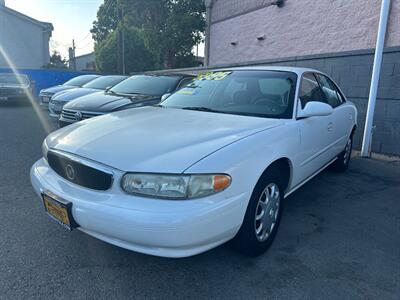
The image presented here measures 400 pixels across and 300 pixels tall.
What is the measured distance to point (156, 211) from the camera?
1.81 metres

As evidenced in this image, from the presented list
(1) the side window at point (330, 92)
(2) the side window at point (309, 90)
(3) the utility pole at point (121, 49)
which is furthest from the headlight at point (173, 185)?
(3) the utility pole at point (121, 49)

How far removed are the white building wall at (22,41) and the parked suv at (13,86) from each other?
12.5 metres

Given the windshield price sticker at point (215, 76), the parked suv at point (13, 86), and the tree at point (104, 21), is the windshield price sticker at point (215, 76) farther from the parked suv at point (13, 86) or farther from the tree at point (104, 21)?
the tree at point (104, 21)

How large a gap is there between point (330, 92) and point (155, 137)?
9.23ft

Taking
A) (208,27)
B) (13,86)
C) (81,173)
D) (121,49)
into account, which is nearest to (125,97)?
(81,173)

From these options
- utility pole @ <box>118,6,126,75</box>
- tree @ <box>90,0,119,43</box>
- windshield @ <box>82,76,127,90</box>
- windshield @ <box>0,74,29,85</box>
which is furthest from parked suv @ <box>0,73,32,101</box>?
tree @ <box>90,0,119,43</box>

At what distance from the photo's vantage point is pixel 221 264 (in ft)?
7.72

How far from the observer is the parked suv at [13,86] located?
11.4 m

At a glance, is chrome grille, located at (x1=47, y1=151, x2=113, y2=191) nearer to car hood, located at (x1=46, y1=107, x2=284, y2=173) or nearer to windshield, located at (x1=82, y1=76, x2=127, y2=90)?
car hood, located at (x1=46, y1=107, x2=284, y2=173)

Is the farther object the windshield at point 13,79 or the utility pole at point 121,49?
the utility pole at point 121,49

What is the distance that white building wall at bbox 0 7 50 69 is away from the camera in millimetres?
23703

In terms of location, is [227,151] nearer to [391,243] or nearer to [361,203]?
[391,243]

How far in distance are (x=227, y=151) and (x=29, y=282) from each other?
1.56 meters

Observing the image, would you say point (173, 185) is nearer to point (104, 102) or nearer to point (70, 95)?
point (104, 102)
